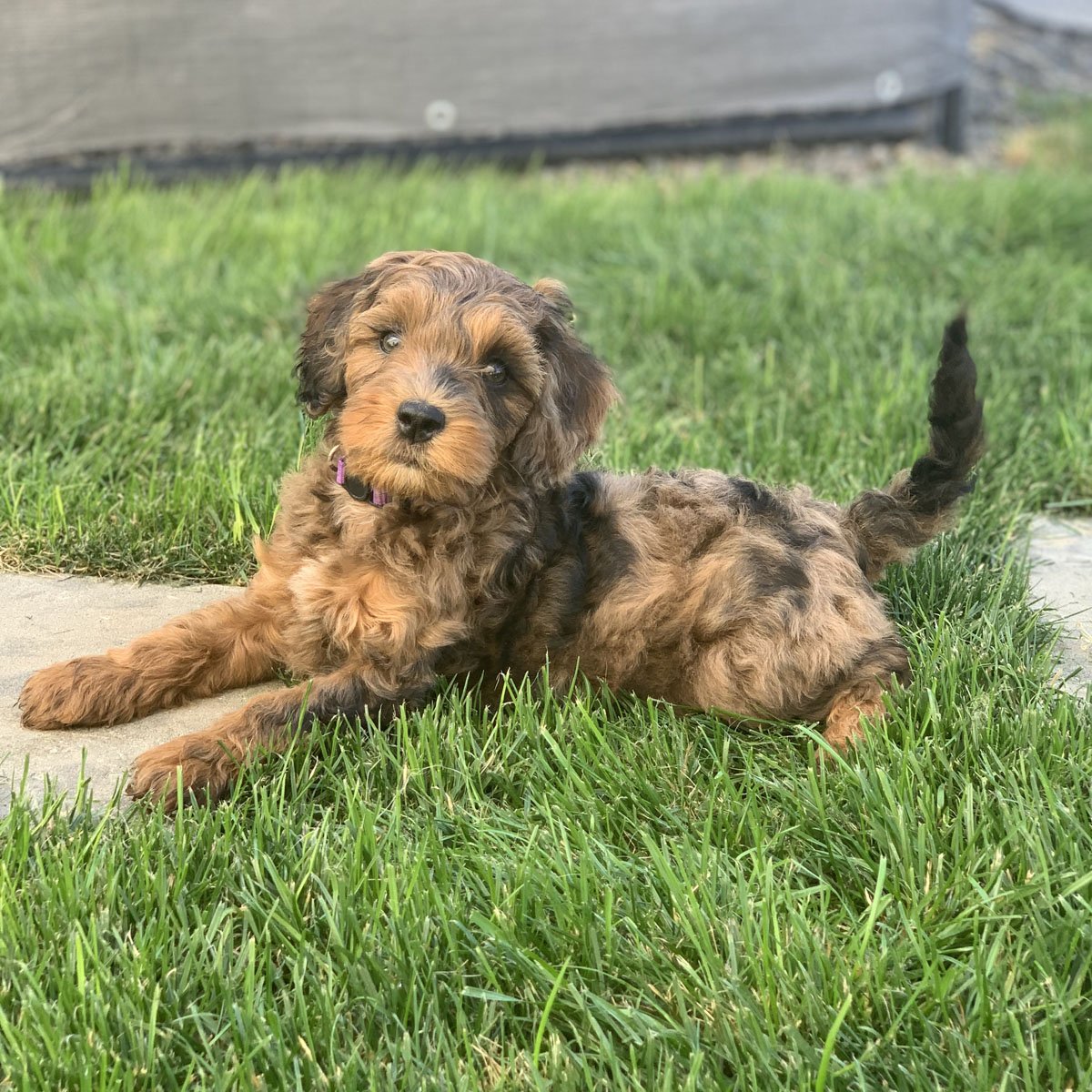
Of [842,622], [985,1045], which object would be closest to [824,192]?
[842,622]

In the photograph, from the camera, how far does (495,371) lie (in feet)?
10.4

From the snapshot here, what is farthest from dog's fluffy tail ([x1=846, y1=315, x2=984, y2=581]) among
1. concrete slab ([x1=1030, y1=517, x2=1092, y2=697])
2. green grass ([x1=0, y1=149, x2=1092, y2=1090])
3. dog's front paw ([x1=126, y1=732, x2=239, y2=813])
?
dog's front paw ([x1=126, y1=732, x2=239, y2=813])

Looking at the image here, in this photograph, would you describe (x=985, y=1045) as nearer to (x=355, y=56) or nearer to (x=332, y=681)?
(x=332, y=681)

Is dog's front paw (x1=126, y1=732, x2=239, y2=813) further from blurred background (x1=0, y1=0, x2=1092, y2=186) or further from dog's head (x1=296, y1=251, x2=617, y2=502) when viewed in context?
blurred background (x1=0, y1=0, x2=1092, y2=186)

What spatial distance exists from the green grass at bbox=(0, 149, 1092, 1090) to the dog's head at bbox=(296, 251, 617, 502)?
1.92ft

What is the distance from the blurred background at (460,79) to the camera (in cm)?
809

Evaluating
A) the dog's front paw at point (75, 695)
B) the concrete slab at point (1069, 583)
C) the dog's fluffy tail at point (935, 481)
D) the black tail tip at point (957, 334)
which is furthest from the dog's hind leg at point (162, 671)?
the concrete slab at point (1069, 583)

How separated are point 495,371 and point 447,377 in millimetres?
165

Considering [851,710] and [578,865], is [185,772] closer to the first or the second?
[578,865]

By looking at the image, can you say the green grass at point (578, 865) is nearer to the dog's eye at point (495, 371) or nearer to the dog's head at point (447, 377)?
the dog's head at point (447, 377)

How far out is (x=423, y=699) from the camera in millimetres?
3217

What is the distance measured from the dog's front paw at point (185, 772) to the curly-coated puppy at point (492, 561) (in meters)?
0.06

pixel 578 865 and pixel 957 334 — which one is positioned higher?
pixel 957 334

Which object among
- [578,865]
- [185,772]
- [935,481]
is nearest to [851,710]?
[935,481]
